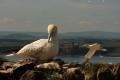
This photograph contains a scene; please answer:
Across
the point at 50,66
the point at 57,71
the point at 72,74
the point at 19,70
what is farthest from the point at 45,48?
the point at 72,74

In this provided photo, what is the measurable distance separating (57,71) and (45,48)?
3.09ft

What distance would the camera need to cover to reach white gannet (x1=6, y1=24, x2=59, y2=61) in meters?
16.0

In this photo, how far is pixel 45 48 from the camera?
16125mm

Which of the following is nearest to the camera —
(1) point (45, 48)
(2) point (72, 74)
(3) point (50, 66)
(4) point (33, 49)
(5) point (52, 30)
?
(2) point (72, 74)

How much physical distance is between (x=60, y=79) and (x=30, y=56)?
5.90 feet

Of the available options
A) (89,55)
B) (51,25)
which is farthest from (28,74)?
(89,55)

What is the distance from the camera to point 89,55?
1717 centimetres

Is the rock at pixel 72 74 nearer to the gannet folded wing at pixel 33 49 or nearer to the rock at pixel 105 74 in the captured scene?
the rock at pixel 105 74

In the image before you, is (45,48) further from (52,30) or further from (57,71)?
(57,71)

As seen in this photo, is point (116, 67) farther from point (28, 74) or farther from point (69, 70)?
point (28, 74)

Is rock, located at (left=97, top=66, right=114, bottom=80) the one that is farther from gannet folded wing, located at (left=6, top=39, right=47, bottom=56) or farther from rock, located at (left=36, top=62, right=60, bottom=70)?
gannet folded wing, located at (left=6, top=39, right=47, bottom=56)

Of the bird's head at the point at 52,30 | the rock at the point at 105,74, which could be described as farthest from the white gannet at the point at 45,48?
the rock at the point at 105,74

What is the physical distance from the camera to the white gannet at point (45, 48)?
52.4 ft

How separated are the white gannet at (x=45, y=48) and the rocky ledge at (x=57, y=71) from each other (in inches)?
13.5
